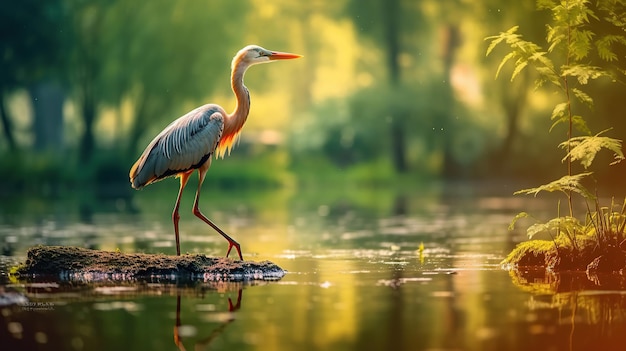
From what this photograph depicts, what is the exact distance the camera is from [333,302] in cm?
1081

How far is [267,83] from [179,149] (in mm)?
40798

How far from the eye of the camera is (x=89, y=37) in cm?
4244

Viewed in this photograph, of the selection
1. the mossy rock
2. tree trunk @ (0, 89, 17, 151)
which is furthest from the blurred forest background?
the mossy rock

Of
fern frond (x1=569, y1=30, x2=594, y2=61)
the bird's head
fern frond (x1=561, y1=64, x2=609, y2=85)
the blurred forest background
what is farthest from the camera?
the blurred forest background

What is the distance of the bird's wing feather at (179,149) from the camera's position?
46.6 feet

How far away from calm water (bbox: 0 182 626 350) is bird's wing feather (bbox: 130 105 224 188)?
1904mm

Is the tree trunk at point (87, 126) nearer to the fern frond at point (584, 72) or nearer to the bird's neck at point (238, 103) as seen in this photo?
the bird's neck at point (238, 103)

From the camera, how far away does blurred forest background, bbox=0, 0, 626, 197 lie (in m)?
40.8

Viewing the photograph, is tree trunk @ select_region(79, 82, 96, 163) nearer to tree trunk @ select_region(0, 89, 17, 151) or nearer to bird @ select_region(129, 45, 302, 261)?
tree trunk @ select_region(0, 89, 17, 151)

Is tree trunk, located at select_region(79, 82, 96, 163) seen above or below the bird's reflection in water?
above

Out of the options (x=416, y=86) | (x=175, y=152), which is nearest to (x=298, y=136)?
(x=416, y=86)

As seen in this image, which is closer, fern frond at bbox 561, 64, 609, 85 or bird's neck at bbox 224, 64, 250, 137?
fern frond at bbox 561, 64, 609, 85

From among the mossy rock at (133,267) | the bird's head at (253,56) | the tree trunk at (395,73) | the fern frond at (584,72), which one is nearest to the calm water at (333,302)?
the mossy rock at (133,267)

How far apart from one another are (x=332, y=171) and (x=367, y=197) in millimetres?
13122
